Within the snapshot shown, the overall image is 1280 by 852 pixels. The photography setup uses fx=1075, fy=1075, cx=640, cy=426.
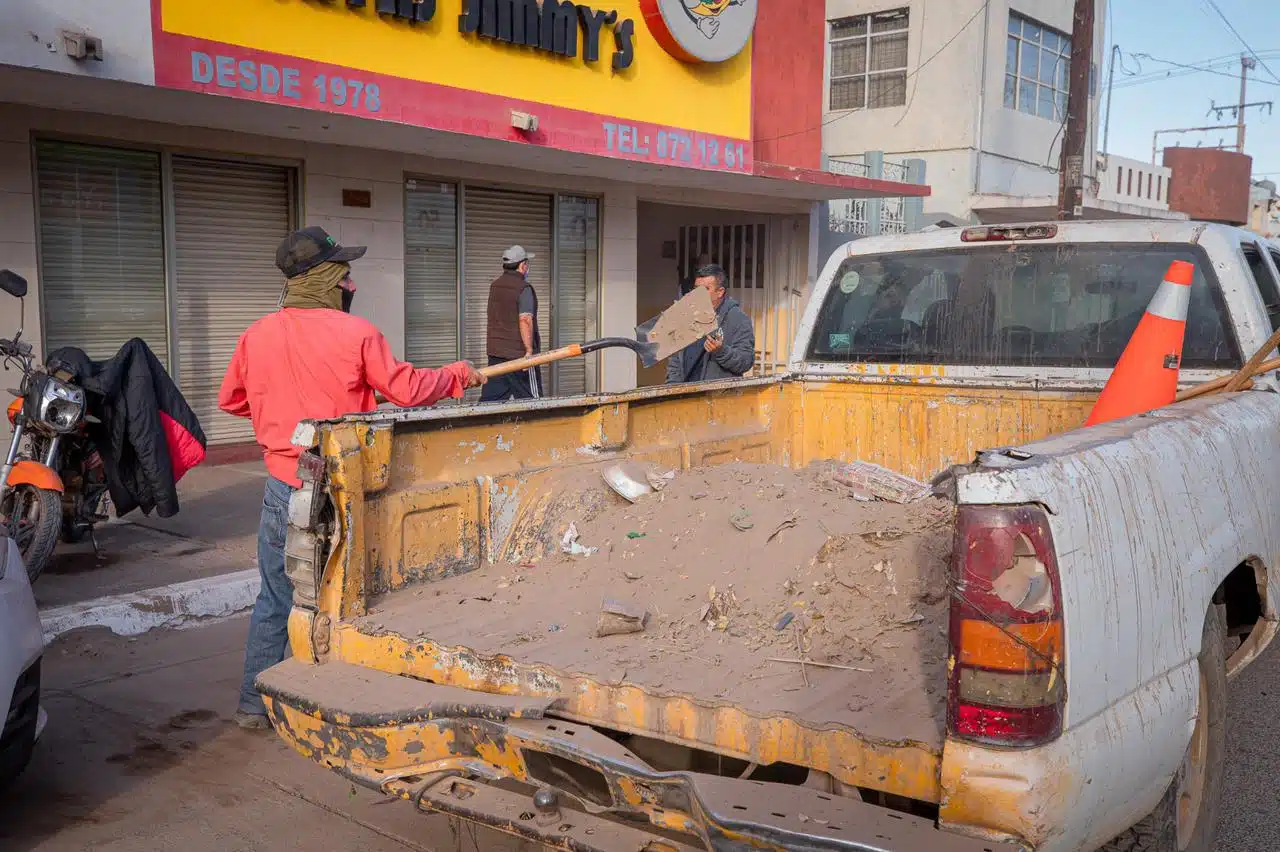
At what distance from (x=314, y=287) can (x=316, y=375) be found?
38 cm

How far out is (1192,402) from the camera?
3.48 m

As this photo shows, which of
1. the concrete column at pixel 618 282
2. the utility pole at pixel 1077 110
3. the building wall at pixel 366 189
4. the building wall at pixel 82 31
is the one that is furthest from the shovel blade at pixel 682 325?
the utility pole at pixel 1077 110

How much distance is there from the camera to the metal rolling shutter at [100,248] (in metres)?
8.33

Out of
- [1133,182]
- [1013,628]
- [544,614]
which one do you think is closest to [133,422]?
[544,614]

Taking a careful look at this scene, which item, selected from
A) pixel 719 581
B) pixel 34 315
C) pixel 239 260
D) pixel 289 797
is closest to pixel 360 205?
pixel 239 260

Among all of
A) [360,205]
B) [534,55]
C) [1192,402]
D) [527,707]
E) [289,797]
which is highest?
[534,55]

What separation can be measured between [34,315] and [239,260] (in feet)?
5.97

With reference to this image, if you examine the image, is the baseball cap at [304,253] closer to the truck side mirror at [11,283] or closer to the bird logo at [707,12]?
the truck side mirror at [11,283]

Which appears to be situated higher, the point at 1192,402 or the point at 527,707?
the point at 1192,402

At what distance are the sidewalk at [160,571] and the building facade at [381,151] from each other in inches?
73.1

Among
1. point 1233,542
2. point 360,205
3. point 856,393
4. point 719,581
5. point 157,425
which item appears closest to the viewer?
point 1233,542

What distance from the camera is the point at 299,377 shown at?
4.08 m

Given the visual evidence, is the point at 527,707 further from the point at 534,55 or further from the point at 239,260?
the point at 534,55

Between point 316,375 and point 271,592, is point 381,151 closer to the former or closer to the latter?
point 316,375
